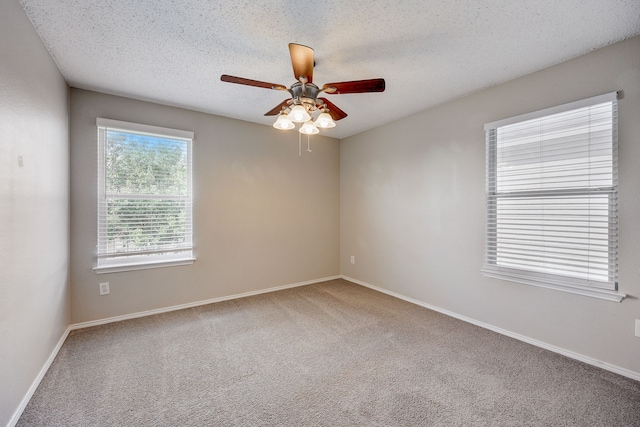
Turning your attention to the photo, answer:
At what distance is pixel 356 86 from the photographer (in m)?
1.97

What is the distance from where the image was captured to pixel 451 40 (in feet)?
6.79

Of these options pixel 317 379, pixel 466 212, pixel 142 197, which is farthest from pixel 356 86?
Result: pixel 142 197

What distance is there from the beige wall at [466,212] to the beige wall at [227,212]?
0.59 m

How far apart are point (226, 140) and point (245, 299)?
216 centimetres

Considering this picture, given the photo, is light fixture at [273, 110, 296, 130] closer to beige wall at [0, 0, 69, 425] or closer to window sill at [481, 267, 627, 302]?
beige wall at [0, 0, 69, 425]

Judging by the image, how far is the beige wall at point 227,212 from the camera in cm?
287

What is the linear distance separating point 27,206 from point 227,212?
2.03m

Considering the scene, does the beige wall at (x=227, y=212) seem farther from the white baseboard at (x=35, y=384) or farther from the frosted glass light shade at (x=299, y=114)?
the frosted glass light shade at (x=299, y=114)

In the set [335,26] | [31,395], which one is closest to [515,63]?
[335,26]

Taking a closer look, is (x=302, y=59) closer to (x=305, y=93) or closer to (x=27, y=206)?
(x=305, y=93)

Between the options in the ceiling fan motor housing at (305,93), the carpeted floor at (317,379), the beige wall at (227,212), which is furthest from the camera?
the beige wall at (227,212)

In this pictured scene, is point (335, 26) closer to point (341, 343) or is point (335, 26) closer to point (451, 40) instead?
point (451, 40)

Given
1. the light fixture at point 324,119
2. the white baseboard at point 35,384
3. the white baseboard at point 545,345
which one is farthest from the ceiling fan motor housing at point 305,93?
the white baseboard at point 545,345

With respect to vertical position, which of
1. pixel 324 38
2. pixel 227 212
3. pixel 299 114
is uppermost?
pixel 324 38
